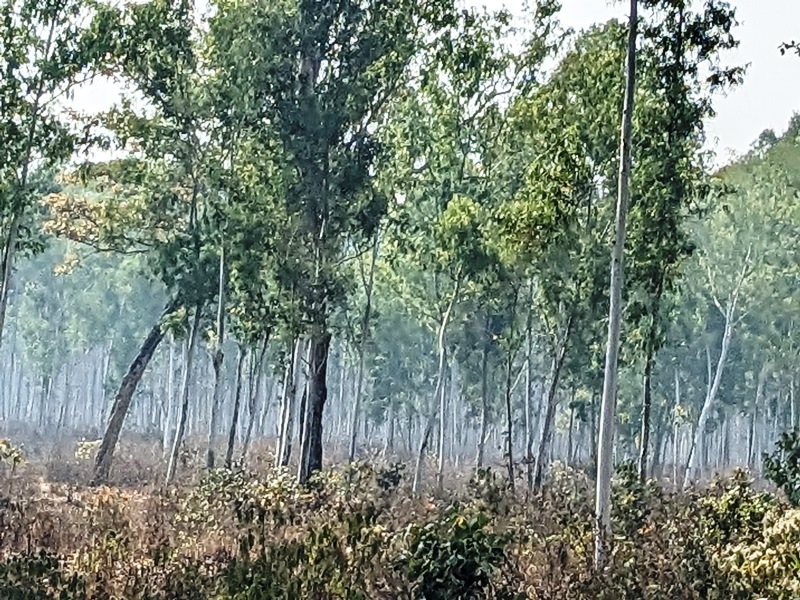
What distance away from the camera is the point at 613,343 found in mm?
10562

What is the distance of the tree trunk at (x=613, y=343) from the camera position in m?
10.2

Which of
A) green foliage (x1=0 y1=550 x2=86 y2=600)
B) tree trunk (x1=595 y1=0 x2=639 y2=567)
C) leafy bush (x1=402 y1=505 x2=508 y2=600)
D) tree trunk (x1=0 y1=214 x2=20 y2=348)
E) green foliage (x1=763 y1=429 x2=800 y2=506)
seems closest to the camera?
green foliage (x1=0 y1=550 x2=86 y2=600)

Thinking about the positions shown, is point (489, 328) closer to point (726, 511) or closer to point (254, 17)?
point (254, 17)

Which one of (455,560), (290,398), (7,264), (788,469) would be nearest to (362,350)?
(290,398)

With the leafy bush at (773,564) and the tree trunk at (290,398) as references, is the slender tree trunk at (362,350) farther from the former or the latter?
the leafy bush at (773,564)

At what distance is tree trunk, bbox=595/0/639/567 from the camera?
10219 mm

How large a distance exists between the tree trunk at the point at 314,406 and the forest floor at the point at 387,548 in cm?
231

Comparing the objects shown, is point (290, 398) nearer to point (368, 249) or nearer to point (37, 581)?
point (368, 249)

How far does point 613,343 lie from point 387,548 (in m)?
3.16

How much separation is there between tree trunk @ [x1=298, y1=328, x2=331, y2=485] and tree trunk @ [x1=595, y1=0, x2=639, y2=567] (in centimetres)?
822

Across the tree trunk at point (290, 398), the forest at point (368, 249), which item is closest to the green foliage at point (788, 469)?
the forest at point (368, 249)

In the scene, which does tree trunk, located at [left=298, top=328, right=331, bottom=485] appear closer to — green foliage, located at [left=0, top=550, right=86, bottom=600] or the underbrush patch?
the underbrush patch

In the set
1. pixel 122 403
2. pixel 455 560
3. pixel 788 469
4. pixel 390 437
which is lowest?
pixel 455 560

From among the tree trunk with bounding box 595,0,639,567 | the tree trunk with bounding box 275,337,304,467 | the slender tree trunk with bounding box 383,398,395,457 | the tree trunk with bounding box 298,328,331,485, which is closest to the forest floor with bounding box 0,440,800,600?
the tree trunk with bounding box 595,0,639,567
